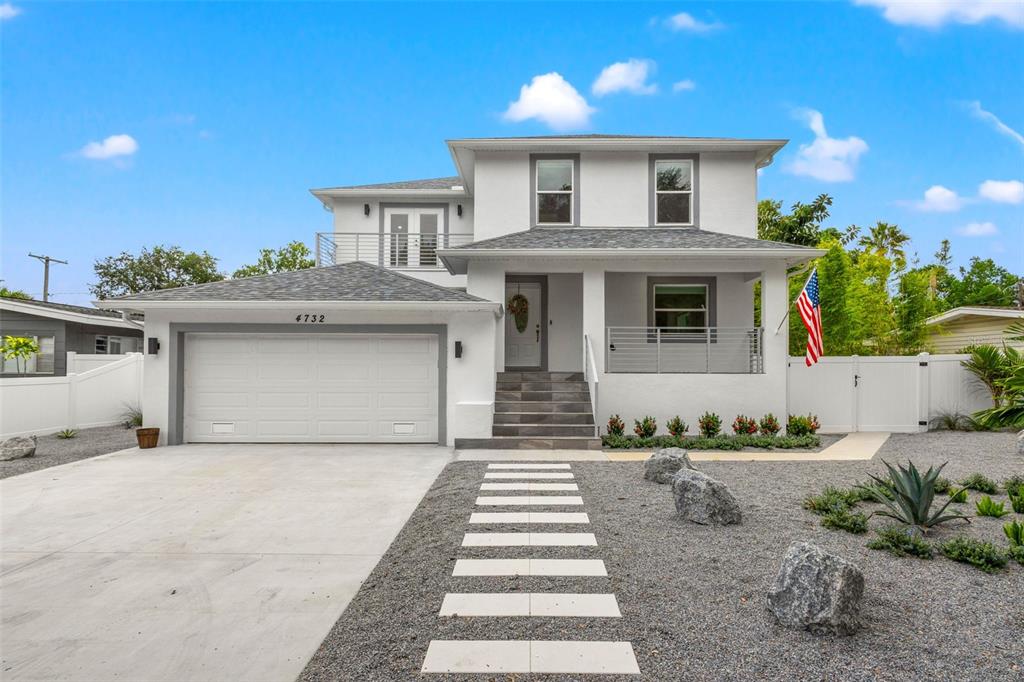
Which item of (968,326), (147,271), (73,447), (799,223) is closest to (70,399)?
(73,447)

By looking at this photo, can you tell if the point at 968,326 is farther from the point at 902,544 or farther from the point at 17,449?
the point at 17,449

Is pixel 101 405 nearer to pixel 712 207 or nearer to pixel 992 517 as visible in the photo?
pixel 712 207

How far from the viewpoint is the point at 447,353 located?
417 inches

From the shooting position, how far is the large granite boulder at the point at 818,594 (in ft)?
10.7

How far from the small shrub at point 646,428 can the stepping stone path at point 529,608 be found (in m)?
5.43

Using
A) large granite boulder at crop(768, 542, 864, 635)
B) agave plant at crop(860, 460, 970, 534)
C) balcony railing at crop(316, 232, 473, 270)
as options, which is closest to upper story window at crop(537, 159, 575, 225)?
balcony railing at crop(316, 232, 473, 270)

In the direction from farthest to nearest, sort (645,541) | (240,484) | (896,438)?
(896,438) → (240,484) → (645,541)

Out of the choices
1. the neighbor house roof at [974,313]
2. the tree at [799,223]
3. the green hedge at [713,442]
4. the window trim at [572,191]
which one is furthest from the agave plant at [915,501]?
the tree at [799,223]

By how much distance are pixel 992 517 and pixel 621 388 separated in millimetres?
6517

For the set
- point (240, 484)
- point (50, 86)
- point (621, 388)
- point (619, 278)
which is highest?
point (50, 86)

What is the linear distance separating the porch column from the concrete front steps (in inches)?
36.7

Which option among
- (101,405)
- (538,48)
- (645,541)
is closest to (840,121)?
(538,48)

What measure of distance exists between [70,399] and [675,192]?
14841 mm

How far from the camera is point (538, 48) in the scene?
1967cm
